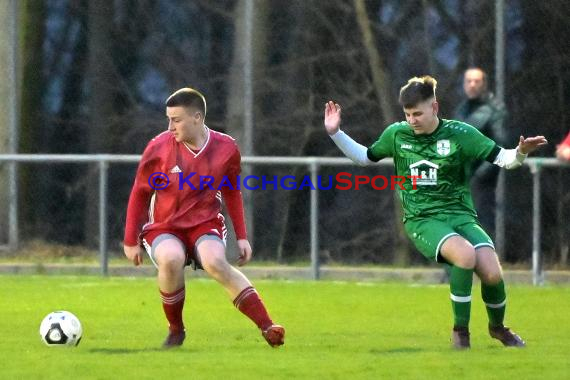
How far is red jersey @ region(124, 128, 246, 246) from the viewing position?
8.94 meters

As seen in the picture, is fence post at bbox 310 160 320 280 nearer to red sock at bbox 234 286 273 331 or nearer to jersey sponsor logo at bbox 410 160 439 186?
jersey sponsor logo at bbox 410 160 439 186

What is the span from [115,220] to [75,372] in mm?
9080

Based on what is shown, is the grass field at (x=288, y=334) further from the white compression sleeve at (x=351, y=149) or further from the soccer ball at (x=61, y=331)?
the white compression sleeve at (x=351, y=149)

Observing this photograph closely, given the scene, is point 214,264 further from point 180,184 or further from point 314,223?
point 314,223

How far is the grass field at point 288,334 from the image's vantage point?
25.3 feet

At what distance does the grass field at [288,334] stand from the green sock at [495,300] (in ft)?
0.69

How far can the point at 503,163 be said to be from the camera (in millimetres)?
8945

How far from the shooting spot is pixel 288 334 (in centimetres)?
1018

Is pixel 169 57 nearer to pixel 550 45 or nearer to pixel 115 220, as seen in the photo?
pixel 115 220

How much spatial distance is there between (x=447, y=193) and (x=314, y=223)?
6747 mm

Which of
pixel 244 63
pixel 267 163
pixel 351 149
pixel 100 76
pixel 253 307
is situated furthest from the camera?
pixel 100 76

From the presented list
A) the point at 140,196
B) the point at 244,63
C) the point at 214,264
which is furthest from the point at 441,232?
the point at 244,63

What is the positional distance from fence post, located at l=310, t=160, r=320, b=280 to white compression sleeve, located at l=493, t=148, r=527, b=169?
21.9 ft

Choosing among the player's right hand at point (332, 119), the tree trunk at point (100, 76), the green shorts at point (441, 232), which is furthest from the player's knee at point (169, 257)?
the tree trunk at point (100, 76)
